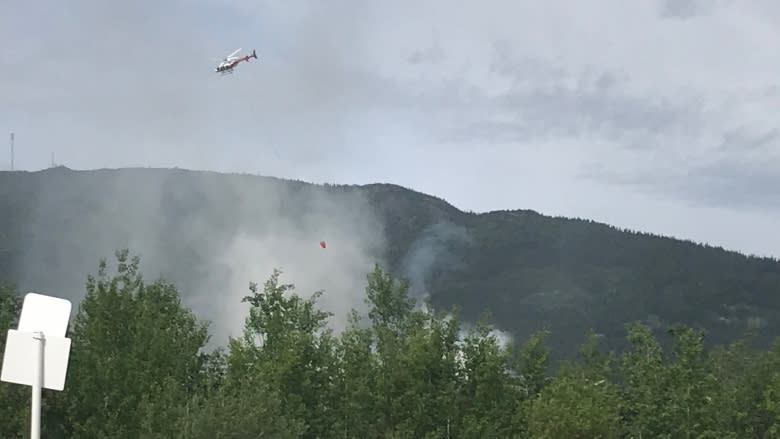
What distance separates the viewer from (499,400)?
2142 inches

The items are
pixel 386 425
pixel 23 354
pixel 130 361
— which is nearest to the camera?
pixel 23 354

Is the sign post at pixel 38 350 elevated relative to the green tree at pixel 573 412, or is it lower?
elevated

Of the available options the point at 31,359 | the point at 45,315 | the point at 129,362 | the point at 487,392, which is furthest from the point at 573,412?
the point at 31,359

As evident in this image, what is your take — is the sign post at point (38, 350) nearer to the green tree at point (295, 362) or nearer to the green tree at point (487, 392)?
the green tree at point (295, 362)

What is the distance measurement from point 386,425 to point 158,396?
1557 centimetres

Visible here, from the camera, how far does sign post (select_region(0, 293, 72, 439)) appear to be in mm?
8773

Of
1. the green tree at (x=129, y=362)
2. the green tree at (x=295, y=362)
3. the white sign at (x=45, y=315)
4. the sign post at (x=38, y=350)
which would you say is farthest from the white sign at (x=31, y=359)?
the green tree at (x=295, y=362)

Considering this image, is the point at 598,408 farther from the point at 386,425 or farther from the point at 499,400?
the point at 386,425

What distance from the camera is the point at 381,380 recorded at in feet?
174

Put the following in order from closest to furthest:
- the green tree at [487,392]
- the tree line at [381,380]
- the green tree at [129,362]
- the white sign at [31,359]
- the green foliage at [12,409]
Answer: the white sign at [31,359], the green foliage at [12,409], the green tree at [129,362], the tree line at [381,380], the green tree at [487,392]

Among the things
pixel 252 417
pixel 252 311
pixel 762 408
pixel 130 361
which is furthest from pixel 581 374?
pixel 252 417

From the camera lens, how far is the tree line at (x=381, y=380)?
Answer: 4403 cm

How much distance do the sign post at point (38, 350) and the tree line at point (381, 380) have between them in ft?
101

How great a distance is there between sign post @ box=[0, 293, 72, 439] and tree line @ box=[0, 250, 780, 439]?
30.9 m
